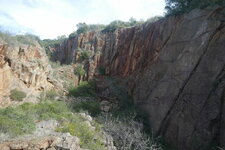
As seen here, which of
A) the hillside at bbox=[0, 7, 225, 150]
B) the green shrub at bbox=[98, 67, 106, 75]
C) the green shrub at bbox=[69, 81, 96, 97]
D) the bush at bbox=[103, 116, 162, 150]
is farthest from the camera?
the green shrub at bbox=[98, 67, 106, 75]

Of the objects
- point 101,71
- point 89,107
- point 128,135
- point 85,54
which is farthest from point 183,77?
point 85,54

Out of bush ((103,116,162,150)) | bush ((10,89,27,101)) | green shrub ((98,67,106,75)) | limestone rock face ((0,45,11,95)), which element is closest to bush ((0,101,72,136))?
bush ((10,89,27,101))

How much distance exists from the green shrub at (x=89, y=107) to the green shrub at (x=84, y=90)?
2518mm

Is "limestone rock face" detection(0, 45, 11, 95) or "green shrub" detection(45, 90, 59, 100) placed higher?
"limestone rock face" detection(0, 45, 11, 95)

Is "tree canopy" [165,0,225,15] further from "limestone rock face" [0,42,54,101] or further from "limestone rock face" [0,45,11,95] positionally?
"limestone rock face" [0,45,11,95]

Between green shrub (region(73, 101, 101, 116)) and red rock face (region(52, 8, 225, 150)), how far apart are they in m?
2.84

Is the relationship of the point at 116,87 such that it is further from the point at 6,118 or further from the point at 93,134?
the point at 6,118

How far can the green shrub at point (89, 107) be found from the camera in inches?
731

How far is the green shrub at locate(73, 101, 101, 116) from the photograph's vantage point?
18.6 meters

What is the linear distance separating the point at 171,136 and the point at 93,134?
4.52 metres

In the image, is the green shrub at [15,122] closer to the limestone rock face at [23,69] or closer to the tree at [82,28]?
the limestone rock face at [23,69]

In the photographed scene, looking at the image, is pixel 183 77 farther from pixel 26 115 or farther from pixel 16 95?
pixel 16 95

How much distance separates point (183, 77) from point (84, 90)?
9375 millimetres

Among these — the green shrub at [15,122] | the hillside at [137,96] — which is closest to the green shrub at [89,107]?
the hillside at [137,96]
